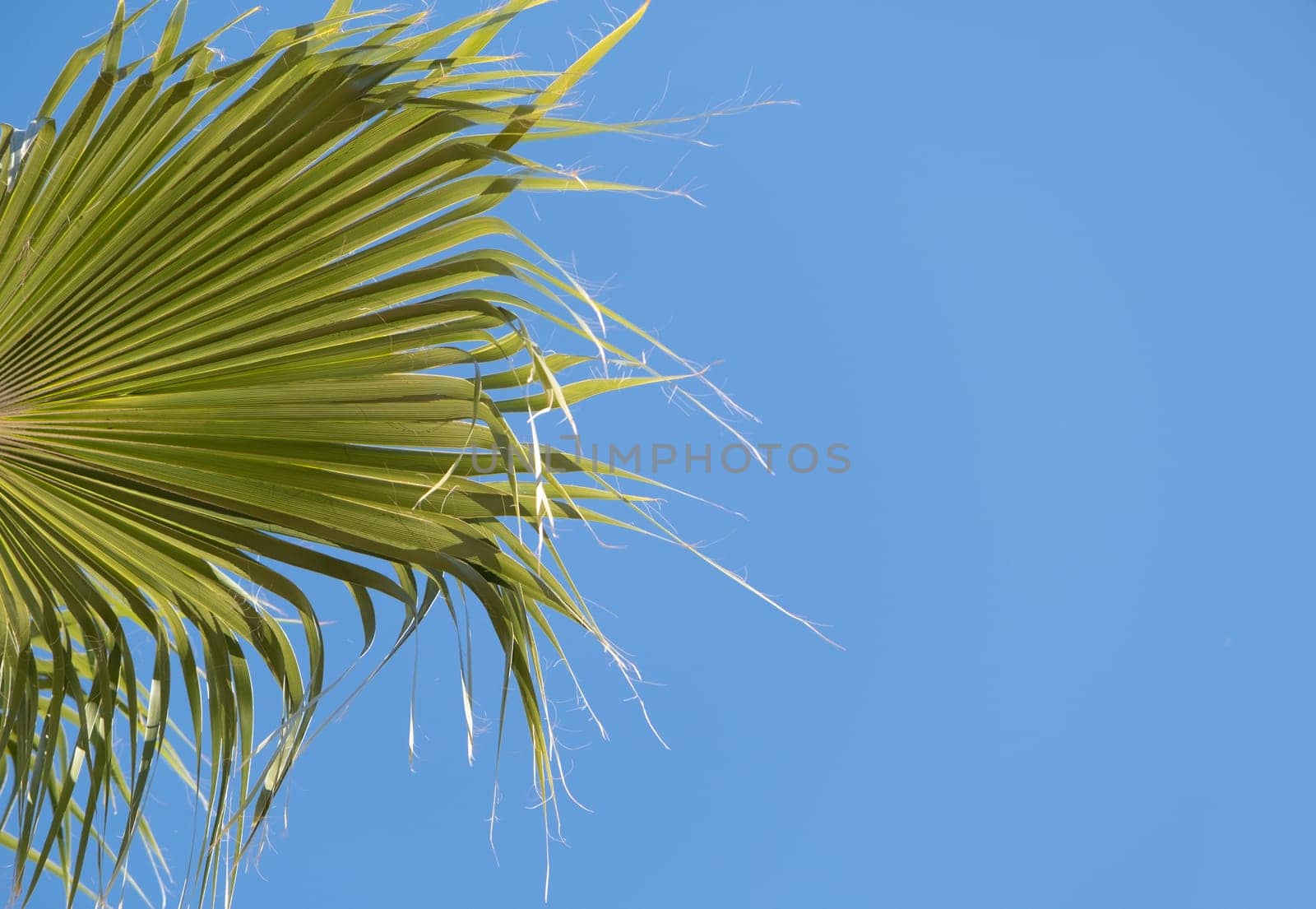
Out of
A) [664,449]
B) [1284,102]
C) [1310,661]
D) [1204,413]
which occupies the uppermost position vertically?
[1284,102]

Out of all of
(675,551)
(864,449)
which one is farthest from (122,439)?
(864,449)

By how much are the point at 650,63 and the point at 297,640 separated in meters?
2.29

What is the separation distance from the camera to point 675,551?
3828 millimetres

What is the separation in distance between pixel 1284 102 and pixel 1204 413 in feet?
3.30

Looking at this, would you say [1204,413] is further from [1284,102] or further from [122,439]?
[122,439]

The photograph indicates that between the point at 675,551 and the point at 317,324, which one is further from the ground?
the point at 675,551

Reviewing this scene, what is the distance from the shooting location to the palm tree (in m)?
0.91

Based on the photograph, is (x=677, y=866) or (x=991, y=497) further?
(x=991, y=497)

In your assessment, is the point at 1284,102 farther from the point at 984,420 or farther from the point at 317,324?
the point at 317,324

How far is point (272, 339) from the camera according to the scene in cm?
97

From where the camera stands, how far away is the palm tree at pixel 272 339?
910 mm

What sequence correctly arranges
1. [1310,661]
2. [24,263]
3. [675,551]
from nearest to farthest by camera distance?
[24,263]
[1310,661]
[675,551]

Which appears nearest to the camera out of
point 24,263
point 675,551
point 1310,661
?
point 24,263

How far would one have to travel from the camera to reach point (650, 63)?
4.00m
